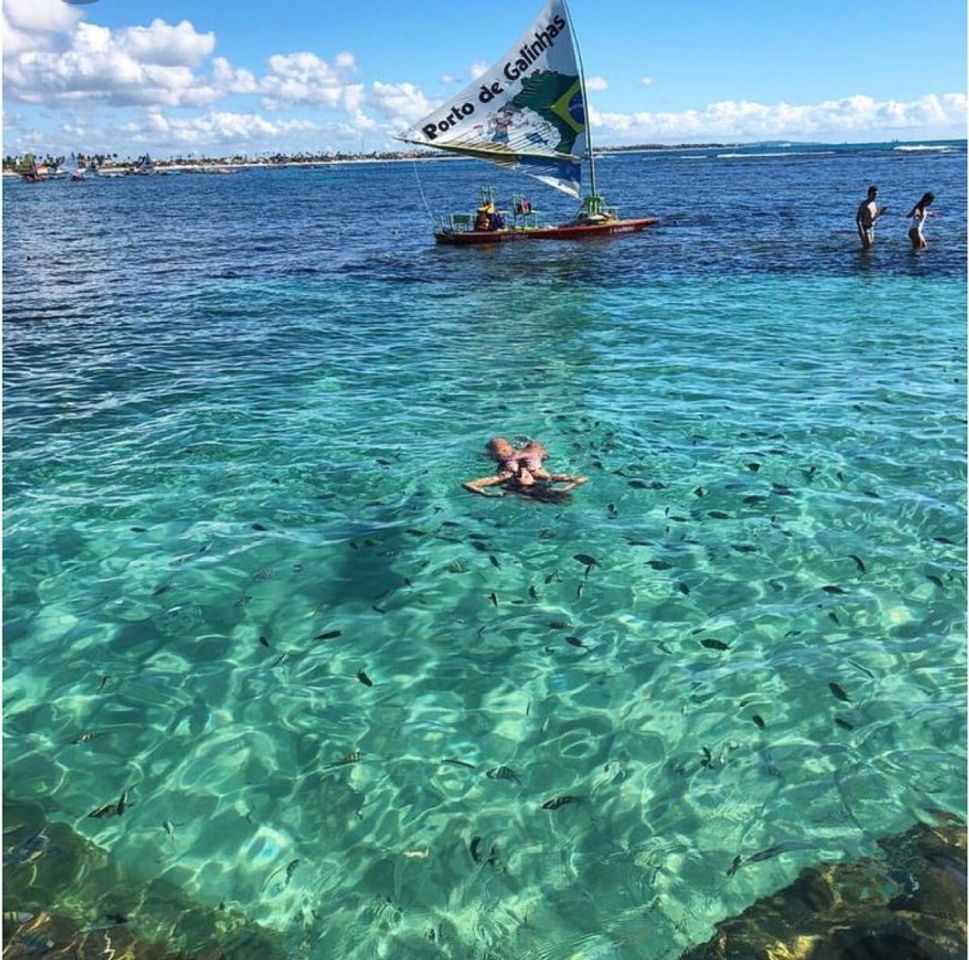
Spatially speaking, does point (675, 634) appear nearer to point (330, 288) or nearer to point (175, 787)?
point (175, 787)

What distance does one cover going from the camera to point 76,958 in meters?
5.98

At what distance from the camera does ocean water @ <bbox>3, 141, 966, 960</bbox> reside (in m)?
6.82

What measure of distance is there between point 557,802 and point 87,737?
4981 mm

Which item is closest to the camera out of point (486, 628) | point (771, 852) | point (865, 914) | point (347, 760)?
point (865, 914)

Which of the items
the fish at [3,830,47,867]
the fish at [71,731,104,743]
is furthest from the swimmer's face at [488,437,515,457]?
the fish at [3,830,47,867]

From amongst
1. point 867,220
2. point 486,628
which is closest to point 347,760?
point 486,628

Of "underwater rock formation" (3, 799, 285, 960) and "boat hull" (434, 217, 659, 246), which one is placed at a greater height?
"boat hull" (434, 217, 659, 246)

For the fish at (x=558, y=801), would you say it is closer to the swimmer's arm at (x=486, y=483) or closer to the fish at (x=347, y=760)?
the fish at (x=347, y=760)

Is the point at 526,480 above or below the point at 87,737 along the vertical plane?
above

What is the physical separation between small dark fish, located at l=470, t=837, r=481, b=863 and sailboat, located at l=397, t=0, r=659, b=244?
36261 millimetres

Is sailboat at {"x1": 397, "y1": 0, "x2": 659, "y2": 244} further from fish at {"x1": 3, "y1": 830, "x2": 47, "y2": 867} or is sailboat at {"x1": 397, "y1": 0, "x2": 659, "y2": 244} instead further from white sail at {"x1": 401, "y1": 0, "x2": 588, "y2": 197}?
fish at {"x1": 3, "y1": 830, "x2": 47, "y2": 867}

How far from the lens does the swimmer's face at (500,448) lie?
14.2 metres

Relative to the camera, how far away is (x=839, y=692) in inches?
334

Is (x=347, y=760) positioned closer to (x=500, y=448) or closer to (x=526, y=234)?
(x=500, y=448)
